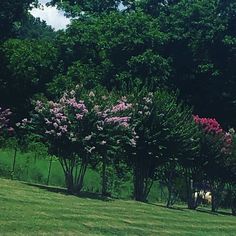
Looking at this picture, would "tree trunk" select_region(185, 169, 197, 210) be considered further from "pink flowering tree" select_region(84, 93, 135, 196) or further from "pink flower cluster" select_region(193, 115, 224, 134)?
"pink flowering tree" select_region(84, 93, 135, 196)

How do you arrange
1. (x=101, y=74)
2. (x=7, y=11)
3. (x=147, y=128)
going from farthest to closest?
1. (x=7, y=11)
2. (x=101, y=74)
3. (x=147, y=128)

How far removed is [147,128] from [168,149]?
4.13 ft

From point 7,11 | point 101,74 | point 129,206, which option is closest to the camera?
point 129,206

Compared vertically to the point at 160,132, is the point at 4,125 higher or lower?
higher

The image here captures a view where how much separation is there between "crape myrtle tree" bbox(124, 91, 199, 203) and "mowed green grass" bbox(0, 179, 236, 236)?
324 cm

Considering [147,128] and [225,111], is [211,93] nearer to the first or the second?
[225,111]

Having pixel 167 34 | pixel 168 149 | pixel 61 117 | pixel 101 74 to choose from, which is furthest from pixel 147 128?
pixel 167 34

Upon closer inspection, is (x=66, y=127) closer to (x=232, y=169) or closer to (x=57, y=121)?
(x=57, y=121)

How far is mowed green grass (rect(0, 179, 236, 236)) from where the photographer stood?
52.6 feet

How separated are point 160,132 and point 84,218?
9333 millimetres

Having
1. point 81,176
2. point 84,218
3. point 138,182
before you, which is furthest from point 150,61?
point 84,218

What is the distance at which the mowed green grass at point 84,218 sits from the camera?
16.0 m

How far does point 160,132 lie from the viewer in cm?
2683

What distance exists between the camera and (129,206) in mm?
23375
